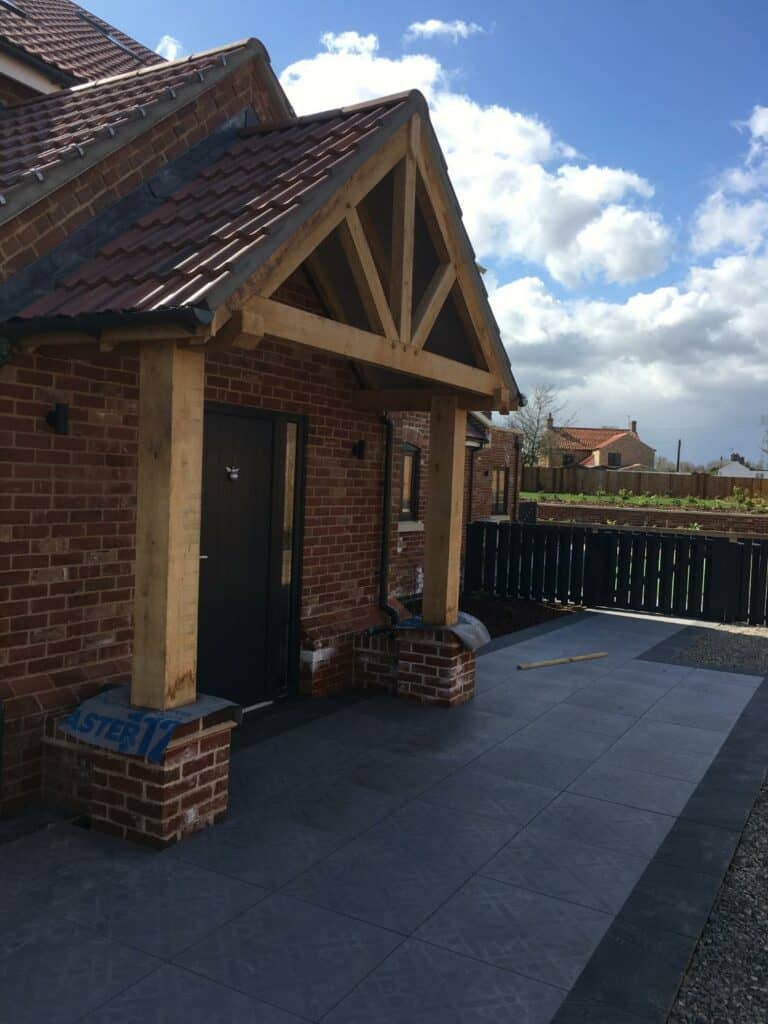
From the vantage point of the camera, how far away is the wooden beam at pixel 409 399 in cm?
691

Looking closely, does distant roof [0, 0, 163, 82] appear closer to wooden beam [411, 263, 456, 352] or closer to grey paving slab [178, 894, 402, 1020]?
wooden beam [411, 263, 456, 352]

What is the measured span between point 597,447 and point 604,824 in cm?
6723

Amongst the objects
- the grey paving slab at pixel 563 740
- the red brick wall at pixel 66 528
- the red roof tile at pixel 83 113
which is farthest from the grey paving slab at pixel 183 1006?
the red roof tile at pixel 83 113

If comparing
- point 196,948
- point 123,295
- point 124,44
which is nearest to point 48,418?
point 123,295

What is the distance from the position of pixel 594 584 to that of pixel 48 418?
32.8 feet

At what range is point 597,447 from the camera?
69.4 metres

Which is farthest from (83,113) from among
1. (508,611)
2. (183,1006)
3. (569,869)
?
(508,611)

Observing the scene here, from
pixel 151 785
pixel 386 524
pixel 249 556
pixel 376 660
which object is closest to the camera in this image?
pixel 151 785

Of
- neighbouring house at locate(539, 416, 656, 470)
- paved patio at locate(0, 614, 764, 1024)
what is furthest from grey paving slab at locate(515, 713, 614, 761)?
neighbouring house at locate(539, 416, 656, 470)

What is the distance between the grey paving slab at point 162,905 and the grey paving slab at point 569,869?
1.25 metres

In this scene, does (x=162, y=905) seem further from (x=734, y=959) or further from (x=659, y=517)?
(x=659, y=517)

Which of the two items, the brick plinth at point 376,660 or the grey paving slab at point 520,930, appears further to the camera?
the brick plinth at point 376,660

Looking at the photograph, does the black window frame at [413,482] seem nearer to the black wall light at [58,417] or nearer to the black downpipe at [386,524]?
the black downpipe at [386,524]

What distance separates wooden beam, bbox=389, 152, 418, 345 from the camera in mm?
5504
